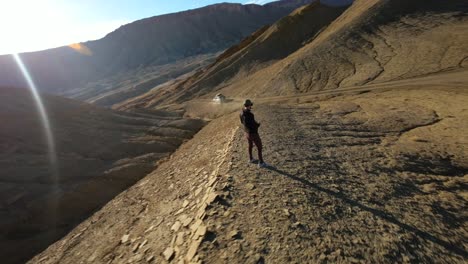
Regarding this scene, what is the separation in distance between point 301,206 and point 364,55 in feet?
151

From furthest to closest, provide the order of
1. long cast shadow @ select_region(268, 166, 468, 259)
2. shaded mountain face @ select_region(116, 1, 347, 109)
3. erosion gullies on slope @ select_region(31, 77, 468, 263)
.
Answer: shaded mountain face @ select_region(116, 1, 347, 109), long cast shadow @ select_region(268, 166, 468, 259), erosion gullies on slope @ select_region(31, 77, 468, 263)

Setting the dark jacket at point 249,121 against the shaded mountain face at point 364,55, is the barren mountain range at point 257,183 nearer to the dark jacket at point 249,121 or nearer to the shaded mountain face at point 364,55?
the dark jacket at point 249,121

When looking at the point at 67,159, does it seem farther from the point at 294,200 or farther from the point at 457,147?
the point at 457,147

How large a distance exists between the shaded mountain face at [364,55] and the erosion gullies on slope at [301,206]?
27.4 metres

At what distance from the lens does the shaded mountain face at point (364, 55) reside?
4128 cm

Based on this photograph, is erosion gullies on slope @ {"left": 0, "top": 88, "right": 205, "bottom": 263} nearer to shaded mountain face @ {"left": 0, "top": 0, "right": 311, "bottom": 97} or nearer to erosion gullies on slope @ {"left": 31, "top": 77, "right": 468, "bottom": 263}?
erosion gullies on slope @ {"left": 31, "top": 77, "right": 468, "bottom": 263}

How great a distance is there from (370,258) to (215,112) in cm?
3556

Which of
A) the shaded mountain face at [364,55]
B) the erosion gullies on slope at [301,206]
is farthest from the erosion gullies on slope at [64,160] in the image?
the shaded mountain face at [364,55]

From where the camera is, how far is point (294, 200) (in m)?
8.73

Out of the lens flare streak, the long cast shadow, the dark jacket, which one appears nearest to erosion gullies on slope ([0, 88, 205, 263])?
the lens flare streak

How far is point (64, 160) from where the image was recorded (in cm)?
2142

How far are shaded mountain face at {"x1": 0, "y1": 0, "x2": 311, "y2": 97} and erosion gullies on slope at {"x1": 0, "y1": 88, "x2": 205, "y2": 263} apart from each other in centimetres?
14467

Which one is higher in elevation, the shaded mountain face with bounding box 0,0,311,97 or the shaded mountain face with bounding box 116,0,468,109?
the shaded mountain face with bounding box 0,0,311,97

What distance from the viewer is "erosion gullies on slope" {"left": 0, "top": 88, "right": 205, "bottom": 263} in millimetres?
15344
